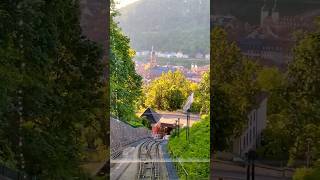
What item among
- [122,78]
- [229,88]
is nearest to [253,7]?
[229,88]

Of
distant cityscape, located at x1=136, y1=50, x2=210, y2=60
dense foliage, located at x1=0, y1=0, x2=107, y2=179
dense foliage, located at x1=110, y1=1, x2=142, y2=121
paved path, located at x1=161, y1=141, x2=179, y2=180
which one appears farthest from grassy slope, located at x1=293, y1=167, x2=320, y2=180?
dense foliage, located at x1=0, y1=0, x2=107, y2=179

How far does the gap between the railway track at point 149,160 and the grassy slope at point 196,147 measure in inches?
8.4

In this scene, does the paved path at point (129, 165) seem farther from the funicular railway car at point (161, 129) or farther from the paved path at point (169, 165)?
the funicular railway car at point (161, 129)

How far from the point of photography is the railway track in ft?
28.9

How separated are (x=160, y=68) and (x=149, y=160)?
1238mm

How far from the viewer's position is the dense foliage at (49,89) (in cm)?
784

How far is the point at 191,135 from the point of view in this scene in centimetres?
884

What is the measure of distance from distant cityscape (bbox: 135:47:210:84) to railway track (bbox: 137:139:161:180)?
33.4 inches

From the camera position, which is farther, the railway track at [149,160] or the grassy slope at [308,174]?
the railway track at [149,160]

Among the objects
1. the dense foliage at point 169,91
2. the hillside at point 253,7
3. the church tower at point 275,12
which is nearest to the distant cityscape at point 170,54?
the dense foliage at point 169,91

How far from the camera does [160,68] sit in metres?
8.78

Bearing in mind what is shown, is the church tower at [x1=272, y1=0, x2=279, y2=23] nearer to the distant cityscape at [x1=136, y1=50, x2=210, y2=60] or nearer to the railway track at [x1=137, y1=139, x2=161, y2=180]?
the distant cityscape at [x1=136, y1=50, x2=210, y2=60]

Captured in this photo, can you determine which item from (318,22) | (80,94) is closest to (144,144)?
(80,94)

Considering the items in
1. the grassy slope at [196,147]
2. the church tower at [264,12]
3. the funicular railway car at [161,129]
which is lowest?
the grassy slope at [196,147]
